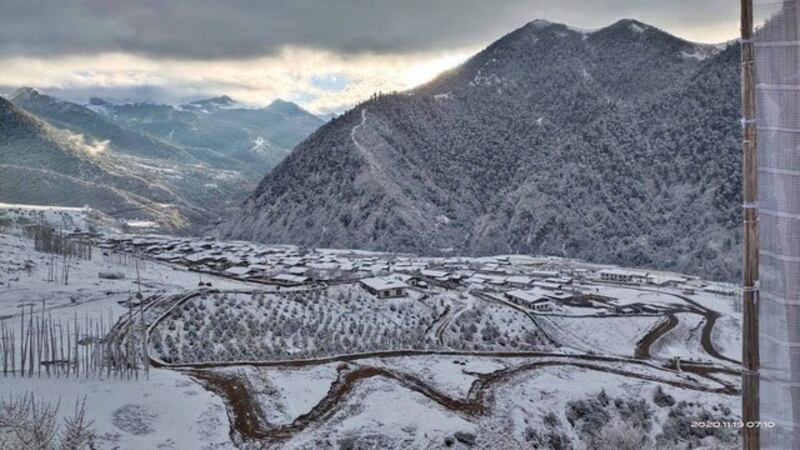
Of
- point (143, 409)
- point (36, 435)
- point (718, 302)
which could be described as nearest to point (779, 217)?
point (36, 435)

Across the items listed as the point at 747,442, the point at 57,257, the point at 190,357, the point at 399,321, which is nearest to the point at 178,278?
the point at 57,257

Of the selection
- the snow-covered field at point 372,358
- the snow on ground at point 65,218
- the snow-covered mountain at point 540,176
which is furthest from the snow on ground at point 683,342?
the snow on ground at point 65,218

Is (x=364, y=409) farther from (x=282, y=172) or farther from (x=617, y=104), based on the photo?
(x=617, y=104)

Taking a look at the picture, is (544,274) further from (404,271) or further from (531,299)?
(531,299)

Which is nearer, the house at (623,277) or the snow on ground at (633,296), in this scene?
the snow on ground at (633,296)

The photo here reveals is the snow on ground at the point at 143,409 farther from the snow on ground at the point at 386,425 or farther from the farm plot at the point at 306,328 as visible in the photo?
the farm plot at the point at 306,328
